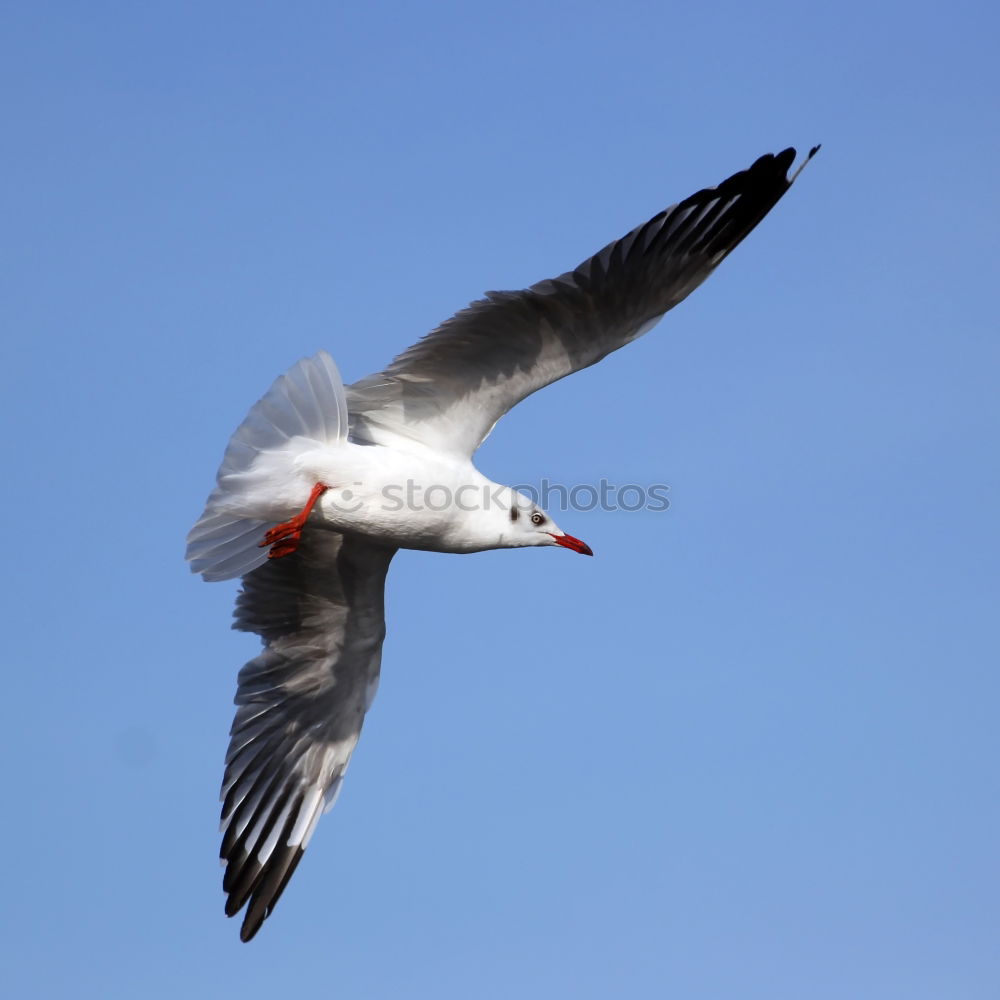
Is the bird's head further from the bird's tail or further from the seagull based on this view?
the bird's tail

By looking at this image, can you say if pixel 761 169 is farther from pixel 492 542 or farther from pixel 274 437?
Result: pixel 274 437

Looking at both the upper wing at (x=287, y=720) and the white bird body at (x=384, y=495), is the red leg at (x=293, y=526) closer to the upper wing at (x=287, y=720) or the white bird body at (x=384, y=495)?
the white bird body at (x=384, y=495)

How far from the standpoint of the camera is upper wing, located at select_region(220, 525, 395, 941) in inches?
318

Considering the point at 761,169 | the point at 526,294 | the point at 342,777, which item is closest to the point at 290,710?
the point at 342,777

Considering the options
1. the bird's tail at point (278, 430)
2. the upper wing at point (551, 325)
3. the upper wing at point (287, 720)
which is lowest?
the upper wing at point (287, 720)

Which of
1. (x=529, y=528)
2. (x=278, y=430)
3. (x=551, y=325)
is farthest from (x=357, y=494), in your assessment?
(x=551, y=325)

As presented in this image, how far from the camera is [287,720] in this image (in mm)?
8242

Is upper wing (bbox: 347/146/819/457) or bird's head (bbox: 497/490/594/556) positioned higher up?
upper wing (bbox: 347/146/819/457)

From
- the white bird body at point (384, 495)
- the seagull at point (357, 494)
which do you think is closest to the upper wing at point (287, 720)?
the seagull at point (357, 494)

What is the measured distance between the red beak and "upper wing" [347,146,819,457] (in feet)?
2.06

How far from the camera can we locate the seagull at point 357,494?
22.3ft

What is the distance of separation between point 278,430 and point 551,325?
4.64 feet

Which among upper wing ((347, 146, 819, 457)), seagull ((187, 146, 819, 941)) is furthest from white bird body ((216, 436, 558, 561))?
upper wing ((347, 146, 819, 457))

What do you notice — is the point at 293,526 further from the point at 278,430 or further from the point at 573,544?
the point at 573,544
